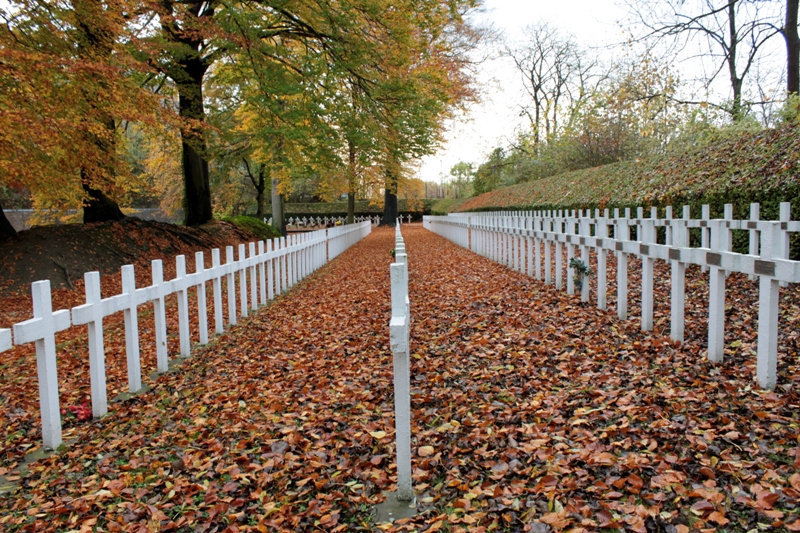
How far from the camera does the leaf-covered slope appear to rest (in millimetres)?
8148

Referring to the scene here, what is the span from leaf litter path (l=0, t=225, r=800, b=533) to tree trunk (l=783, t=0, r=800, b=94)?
1449 centimetres

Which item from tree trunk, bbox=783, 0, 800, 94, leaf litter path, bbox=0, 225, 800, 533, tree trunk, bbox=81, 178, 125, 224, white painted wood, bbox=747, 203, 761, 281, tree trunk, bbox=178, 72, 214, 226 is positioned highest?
tree trunk, bbox=783, 0, 800, 94

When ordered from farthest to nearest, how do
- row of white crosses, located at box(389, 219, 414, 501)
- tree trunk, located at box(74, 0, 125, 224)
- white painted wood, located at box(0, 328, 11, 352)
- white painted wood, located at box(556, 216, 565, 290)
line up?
1. tree trunk, located at box(74, 0, 125, 224)
2. white painted wood, located at box(556, 216, 565, 290)
3. white painted wood, located at box(0, 328, 11, 352)
4. row of white crosses, located at box(389, 219, 414, 501)

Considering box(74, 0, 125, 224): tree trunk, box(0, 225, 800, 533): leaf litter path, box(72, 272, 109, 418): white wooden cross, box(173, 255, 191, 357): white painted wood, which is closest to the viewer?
box(0, 225, 800, 533): leaf litter path

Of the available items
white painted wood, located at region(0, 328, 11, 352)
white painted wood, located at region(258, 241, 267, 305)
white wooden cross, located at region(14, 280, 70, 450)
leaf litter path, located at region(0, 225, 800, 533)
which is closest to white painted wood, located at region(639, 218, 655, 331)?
leaf litter path, located at region(0, 225, 800, 533)

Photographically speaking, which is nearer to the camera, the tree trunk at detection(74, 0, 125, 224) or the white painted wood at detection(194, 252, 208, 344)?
the white painted wood at detection(194, 252, 208, 344)

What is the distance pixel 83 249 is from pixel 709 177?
12.9 m

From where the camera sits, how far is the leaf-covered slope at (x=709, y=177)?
815 centimetres

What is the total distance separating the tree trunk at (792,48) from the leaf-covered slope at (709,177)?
15.7ft

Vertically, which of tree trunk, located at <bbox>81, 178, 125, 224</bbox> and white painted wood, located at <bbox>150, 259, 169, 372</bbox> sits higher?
tree trunk, located at <bbox>81, 178, 125, 224</bbox>

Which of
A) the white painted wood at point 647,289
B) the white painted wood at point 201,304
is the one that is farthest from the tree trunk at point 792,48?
the white painted wood at point 201,304

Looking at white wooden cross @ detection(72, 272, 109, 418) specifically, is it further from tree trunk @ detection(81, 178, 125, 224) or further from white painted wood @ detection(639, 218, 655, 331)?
tree trunk @ detection(81, 178, 125, 224)

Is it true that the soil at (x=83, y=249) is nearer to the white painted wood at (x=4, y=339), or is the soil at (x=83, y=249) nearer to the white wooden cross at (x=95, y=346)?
the white wooden cross at (x=95, y=346)

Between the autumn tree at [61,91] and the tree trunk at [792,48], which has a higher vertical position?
the tree trunk at [792,48]
